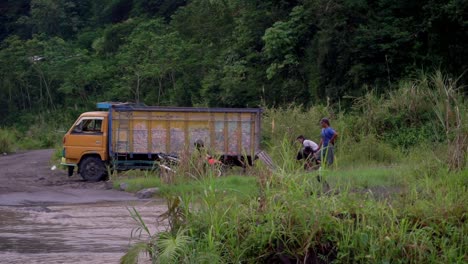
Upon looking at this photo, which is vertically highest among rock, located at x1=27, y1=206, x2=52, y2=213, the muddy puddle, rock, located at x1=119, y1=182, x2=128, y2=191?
the muddy puddle

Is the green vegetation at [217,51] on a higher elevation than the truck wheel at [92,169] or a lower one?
higher

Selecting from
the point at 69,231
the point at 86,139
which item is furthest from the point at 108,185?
the point at 69,231

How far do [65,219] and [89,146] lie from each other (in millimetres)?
9137

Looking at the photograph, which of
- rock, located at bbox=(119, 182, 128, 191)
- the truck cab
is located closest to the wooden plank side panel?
the truck cab

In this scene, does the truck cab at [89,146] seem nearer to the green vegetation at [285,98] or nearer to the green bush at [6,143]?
the green vegetation at [285,98]

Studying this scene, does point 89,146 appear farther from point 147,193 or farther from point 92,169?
point 147,193

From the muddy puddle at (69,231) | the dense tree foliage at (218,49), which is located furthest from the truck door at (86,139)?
the dense tree foliage at (218,49)

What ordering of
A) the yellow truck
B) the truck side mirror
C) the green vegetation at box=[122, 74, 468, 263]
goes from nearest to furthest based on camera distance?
the green vegetation at box=[122, 74, 468, 263]
the yellow truck
the truck side mirror

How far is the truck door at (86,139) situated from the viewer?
24312 millimetres

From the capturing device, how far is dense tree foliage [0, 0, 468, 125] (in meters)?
30.2

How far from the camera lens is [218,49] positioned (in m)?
47.1

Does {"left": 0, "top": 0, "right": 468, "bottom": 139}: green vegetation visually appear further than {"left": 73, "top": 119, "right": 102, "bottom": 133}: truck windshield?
Yes

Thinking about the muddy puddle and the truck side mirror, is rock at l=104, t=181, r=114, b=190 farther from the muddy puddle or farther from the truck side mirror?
the muddy puddle

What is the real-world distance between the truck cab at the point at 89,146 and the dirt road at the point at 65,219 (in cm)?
67
